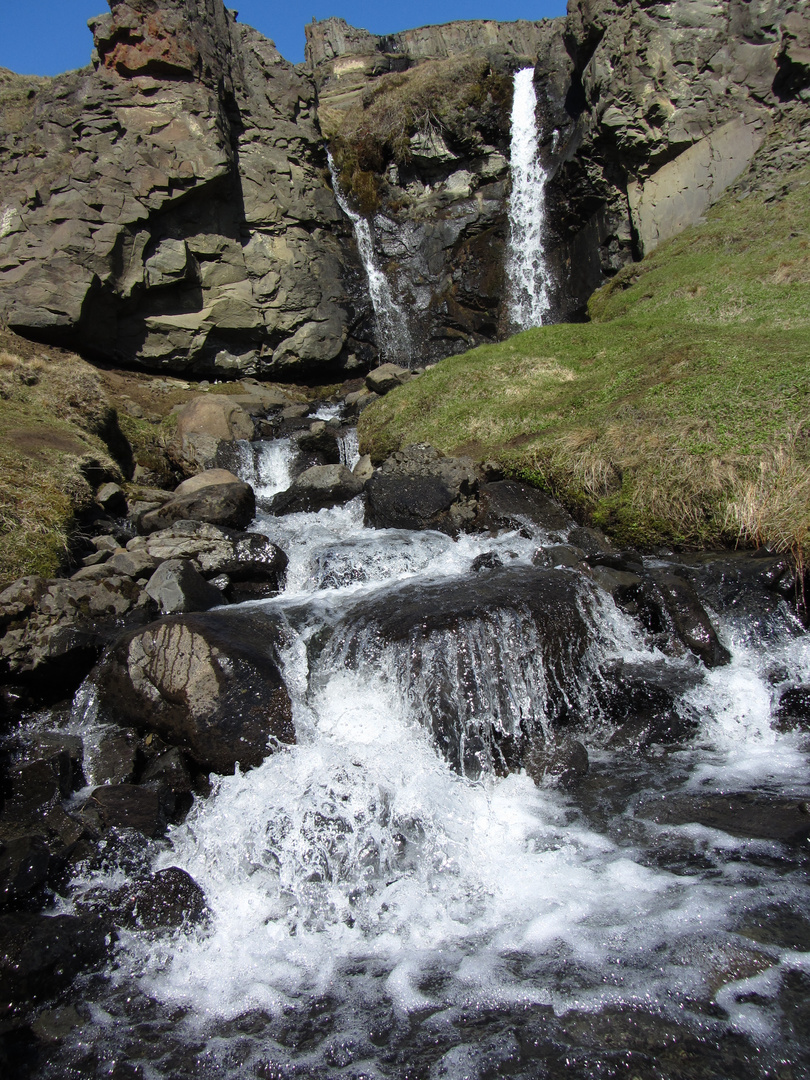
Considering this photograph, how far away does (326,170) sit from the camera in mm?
25781

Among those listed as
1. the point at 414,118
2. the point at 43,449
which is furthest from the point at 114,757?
the point at 414,118

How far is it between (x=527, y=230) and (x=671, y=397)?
15.1m

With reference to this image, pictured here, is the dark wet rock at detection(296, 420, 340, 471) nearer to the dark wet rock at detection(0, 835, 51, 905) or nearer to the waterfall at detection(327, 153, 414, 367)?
the waterfall at detection(327, 153, 414, 367)

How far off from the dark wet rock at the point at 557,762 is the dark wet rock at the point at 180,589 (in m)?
5.03

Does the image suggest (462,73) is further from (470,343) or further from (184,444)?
(184,444)

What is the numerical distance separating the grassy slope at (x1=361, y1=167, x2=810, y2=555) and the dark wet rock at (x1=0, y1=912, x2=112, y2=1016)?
8.26 m

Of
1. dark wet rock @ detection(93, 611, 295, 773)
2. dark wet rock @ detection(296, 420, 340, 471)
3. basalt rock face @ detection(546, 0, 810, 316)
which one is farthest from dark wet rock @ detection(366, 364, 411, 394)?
dark wet rock @ detection(93, 611, 295, 773)

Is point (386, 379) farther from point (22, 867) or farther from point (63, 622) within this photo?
point (22, 867)

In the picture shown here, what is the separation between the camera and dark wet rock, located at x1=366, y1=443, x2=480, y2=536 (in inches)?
447

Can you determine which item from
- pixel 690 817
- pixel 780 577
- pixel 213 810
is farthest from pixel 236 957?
pixel 780 577

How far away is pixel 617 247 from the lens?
21328mm

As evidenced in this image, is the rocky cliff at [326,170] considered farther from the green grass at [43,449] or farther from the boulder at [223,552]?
the boulder at [223,552]

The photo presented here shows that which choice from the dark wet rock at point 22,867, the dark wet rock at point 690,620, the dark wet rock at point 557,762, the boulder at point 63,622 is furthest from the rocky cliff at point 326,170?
the dark wet rock at point 557,762

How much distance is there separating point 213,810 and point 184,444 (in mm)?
12517
